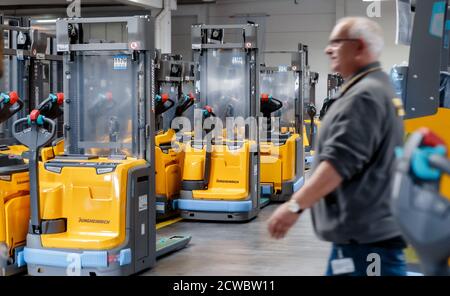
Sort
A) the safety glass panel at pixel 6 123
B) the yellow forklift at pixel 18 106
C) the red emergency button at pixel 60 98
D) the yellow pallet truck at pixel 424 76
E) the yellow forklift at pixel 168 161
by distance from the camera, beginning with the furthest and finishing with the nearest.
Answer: the yellow forklift at pixel 168 161 < the safety glass panel at pixel 6 123 < the red emergency button at pixel 60 98 < the yellow forklift at pixel 18 106 < the yellow pallet truck at pixel 424 76

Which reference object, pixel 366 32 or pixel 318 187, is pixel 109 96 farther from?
pixel 318 187

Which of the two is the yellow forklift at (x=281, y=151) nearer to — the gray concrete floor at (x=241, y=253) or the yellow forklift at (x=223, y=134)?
the yellow forklift at (x=223, y=134)

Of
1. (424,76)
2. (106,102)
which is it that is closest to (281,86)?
(106,102)

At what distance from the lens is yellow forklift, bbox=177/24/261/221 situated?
9.37m

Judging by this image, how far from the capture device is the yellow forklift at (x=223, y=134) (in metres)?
9.37

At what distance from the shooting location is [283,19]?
22812 millimetres

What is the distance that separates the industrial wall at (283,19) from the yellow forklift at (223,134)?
12.9 m

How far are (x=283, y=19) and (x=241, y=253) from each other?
1646 centimetres

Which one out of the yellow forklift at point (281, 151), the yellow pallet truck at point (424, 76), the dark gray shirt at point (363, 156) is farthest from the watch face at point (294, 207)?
the yellow forklift at point (281, 151)

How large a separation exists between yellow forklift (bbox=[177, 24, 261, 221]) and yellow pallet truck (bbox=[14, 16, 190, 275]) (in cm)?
239

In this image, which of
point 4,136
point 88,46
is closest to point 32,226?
point 88,46

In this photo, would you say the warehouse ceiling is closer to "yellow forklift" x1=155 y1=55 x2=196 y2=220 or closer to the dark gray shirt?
"yellow forklift" x1=155 y1=55 x2=196 y2=220

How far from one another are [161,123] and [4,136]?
10.7 feet

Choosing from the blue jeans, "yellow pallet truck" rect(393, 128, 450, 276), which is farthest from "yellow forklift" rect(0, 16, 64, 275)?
"yellow pallet truck" rect(393, 128, 450, 276)
